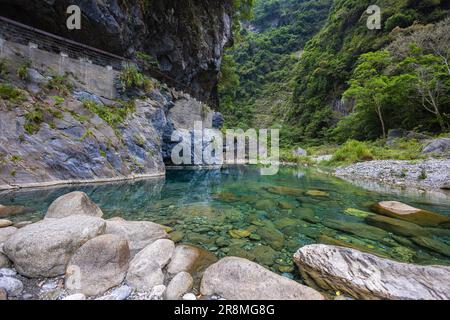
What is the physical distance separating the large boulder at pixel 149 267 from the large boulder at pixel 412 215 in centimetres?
448

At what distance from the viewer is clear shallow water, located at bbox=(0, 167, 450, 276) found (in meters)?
2.70

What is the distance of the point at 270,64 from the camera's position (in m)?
48.9

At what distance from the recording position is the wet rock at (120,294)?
1609 millimetres

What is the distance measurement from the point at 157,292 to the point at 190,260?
1.81 ft

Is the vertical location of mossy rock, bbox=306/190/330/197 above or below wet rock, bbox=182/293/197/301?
below

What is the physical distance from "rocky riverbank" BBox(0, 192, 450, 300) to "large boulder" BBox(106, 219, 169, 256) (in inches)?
11.2

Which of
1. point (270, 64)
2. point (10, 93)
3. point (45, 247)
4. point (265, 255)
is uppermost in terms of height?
point (270, 64)

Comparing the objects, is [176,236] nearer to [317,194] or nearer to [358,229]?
[358,229]

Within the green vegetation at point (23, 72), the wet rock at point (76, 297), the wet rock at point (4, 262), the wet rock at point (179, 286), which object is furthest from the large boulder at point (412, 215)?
the green vegetation at point (23, 72)

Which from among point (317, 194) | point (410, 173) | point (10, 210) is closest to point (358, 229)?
point (317, 194)

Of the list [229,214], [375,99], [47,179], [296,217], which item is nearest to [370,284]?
[296,217]

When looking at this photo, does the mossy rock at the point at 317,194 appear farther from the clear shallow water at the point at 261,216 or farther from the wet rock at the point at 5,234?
the wet rock at the point at 5,234

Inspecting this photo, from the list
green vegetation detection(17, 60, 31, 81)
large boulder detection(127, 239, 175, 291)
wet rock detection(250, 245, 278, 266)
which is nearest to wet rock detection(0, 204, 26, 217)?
large boulder detection(127, 239, 175, 291)

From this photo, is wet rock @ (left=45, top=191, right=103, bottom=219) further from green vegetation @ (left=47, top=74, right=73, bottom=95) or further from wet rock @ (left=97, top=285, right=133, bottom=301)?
green vegetation @ (left=47, top=74, right=73, bottom=95)
